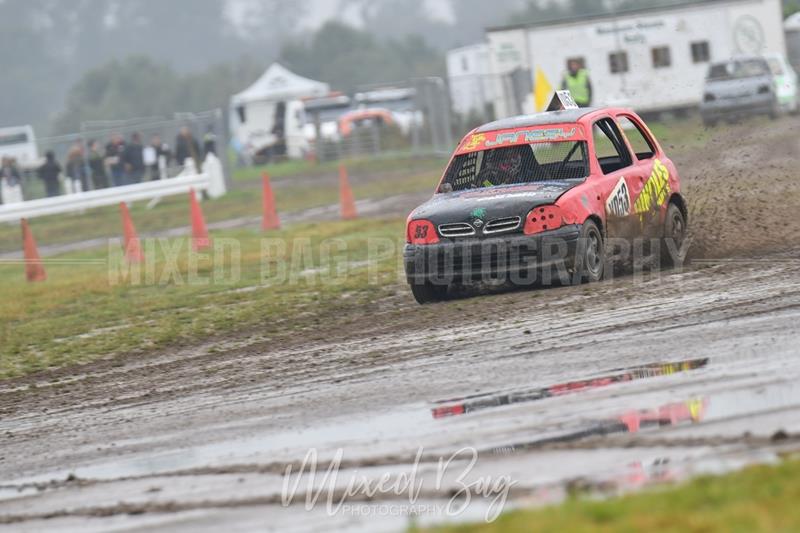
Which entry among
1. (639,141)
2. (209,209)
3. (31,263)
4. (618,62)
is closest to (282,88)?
(618,62)

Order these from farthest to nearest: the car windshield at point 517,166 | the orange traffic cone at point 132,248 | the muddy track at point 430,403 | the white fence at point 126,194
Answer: the white fence at point 126,194 → the orange traffic cone at point 132,248 → the car windshield at point 517,166 → the muddy track at point 430,403

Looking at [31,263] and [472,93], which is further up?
[472,93]

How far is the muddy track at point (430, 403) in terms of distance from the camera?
5.46m

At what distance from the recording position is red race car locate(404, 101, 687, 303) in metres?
10.6

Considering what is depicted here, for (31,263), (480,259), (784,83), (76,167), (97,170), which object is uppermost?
(76,167)

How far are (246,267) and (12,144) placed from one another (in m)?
32.2

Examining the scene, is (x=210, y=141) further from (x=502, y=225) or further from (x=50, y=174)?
(x=502, y=225)

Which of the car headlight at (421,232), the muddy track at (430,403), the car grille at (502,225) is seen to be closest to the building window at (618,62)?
the muddy track at (430,403)

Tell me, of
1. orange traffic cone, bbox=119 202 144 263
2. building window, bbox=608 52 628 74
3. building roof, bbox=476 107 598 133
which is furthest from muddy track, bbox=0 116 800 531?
building window, bbox=608 52 628 74

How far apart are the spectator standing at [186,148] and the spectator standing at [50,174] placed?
259 centimetres

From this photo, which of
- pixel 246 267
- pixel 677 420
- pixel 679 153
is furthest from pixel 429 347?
pixel 679 153

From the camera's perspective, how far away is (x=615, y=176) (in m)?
11.3

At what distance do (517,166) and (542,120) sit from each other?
0.52m

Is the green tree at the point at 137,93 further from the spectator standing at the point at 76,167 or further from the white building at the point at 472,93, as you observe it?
the spectator standing at the point at 76,167
